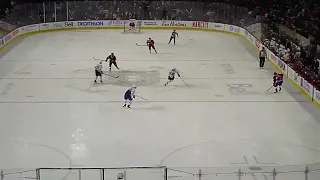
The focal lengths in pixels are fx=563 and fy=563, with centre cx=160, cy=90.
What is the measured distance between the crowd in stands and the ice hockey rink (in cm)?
156

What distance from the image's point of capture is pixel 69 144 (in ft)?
37.4

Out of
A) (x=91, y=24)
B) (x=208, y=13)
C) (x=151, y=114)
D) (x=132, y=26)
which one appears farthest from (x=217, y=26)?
(x=151, y=114)

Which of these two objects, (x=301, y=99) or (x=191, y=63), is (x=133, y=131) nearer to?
(x=301, y=99)

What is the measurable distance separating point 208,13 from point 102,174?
845 inches

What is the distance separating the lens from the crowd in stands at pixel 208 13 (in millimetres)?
21406

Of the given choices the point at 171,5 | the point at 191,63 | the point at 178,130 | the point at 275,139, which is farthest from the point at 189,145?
the point at 171,5

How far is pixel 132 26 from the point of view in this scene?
28.4m

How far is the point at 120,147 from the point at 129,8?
19302mm

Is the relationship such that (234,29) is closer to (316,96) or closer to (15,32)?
(15,32)

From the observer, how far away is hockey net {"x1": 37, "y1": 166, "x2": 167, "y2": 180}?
772 cm

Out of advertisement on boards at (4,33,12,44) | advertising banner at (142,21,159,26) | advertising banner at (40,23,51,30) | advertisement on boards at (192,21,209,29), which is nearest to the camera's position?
advertisement on boards at (4,33,12,44)

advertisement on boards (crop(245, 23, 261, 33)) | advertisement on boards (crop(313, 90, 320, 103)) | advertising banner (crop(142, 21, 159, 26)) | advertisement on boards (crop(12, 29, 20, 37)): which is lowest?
advertisement on boards (crop(313, 90, 320, 103))

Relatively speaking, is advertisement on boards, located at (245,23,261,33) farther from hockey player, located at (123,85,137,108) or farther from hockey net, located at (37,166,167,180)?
hockey net, located at (37,166,167,180)

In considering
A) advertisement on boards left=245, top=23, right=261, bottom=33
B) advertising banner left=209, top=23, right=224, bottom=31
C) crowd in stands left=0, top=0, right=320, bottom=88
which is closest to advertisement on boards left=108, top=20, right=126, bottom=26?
crowd in stands left=0, top=0, right=320, bottom=88
